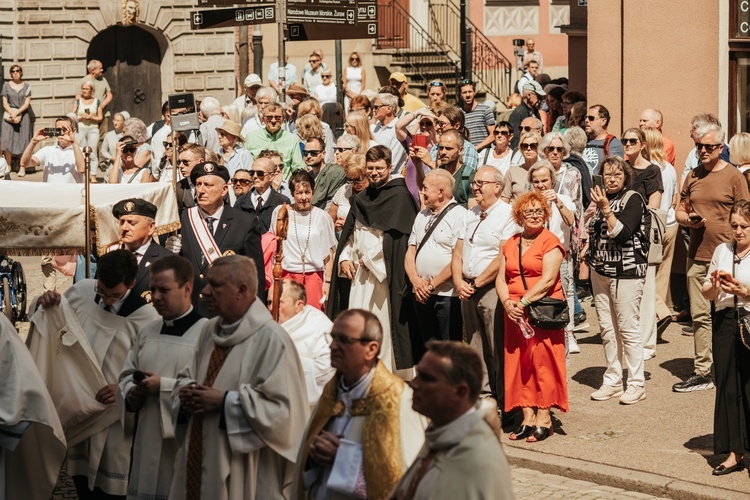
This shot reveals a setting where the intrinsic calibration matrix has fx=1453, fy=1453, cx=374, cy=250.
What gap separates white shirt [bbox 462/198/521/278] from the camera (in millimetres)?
11367

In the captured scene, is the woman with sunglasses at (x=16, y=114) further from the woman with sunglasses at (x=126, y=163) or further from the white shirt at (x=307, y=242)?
the white shirt at (x=307, y=242)

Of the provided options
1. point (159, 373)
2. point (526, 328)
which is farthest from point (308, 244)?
point (159, 373)

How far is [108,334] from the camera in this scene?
29.6 feet

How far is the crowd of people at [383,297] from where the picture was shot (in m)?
6.68

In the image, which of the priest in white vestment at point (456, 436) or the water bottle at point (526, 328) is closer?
the priest in white vestment at point (456, 436)

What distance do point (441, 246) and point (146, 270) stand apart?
2694 millimetres

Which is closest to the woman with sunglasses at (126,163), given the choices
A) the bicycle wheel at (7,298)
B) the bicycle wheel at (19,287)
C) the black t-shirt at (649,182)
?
the bicycle wheel at (19,287)

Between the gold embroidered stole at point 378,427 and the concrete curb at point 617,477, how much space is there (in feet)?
11.9

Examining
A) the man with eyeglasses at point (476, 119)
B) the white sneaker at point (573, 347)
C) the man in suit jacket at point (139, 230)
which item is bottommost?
the white sneaker at point (573, 347)

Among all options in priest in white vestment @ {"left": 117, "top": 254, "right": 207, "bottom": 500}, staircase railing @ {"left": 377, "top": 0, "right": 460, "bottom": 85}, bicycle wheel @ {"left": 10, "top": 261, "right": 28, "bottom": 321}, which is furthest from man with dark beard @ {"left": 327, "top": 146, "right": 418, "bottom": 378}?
staircase railing @ {"left": 377, "top": 0, "right": 460, "bottom": 85}

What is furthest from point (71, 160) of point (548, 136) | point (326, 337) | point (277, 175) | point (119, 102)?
point (119, 102)

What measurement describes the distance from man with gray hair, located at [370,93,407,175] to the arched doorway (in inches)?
670

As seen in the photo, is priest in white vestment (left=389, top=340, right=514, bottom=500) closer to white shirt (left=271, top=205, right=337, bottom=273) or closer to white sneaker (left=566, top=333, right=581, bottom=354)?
white shirt (left=271, top=205, right=337, bottom=273)

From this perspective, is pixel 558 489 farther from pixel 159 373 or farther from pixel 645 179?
pixel 645 179
